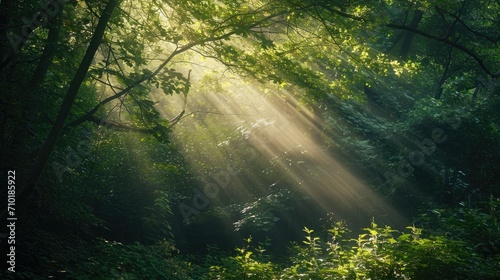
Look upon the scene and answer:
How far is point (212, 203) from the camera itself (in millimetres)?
14453

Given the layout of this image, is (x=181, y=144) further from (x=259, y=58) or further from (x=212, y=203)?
(x=259, y=58)

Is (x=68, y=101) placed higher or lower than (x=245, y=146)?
lower

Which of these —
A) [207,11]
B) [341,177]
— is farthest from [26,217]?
[341,177]

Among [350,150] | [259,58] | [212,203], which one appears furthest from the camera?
[212,203]

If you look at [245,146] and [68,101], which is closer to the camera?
[68,101]

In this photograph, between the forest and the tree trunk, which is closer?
the tree trunk

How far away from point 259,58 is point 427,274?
3.85 meters

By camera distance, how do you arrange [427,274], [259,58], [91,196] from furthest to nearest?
[91,196] → [259,58] → [427,274]

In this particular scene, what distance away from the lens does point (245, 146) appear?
1438cm

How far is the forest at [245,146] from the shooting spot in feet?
18.4


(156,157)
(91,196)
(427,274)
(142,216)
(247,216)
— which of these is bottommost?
(427,274)

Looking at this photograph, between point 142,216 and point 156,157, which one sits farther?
point 156,157

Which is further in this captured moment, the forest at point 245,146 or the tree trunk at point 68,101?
the forest at point 245,146

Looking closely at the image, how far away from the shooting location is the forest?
559cm
